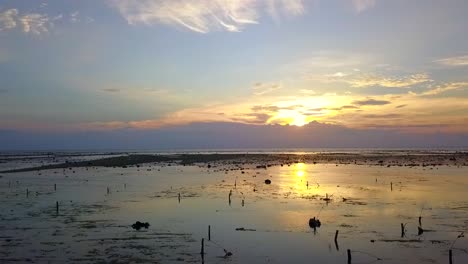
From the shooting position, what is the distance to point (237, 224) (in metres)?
27.6

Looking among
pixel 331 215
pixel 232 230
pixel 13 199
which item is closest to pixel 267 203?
pixel 331 215

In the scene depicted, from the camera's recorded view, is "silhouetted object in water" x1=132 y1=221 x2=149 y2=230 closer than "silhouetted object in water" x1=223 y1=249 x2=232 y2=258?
No

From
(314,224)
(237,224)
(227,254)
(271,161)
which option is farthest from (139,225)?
(271,161)

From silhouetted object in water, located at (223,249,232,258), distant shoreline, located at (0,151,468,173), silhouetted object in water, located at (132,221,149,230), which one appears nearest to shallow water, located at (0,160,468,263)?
silhouetted object in water, located at (223,249,232,258)

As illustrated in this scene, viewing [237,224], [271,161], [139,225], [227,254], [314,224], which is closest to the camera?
[227,254]

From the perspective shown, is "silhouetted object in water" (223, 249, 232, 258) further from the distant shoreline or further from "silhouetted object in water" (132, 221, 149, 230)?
the distant shoreline

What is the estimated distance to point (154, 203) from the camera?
121ft

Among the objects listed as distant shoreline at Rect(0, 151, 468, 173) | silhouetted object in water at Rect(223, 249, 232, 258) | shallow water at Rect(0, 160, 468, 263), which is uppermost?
distant shoreline at Rect(0, 151, 468, 173)

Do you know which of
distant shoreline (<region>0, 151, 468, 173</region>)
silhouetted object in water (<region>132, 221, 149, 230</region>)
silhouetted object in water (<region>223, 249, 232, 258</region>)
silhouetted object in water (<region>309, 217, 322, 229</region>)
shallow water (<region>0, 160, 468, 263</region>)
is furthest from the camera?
distant shoreline (<region>0, 151, 468, 173</region>)

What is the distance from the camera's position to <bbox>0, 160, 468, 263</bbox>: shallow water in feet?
67.3

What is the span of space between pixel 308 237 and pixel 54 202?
23.0 metres

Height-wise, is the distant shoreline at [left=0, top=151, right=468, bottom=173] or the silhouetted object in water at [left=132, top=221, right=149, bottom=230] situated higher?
the distant shoreline at [left=0, top=151, right=468, bottom=173]

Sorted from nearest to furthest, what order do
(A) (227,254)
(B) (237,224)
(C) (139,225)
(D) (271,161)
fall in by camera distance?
(A) (227,254), (C) (139,225), (B) (237,224), (D) (271,161)

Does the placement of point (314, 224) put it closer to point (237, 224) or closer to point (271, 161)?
point (237, 224)
